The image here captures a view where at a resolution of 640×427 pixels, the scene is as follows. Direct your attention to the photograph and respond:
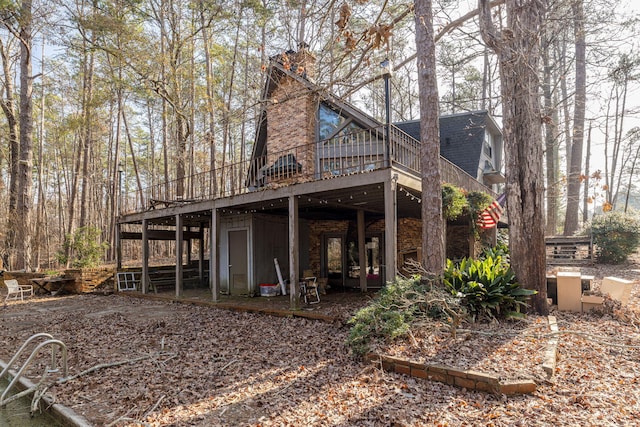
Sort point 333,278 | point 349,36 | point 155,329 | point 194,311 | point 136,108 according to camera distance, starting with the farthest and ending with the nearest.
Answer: point 136,108 → point 333,278 → point 194,311 → point 155,329 → point 349,36

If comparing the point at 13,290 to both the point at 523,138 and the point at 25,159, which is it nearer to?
the point at 25,159

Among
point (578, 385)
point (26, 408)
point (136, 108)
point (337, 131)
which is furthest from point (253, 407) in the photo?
point (136, 108)

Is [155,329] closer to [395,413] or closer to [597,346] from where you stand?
[395,413]

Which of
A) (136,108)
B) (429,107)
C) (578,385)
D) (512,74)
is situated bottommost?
(578,385)

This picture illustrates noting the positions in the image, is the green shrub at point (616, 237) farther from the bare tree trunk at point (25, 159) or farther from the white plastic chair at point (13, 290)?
the bare tree trunk at point (25, 159)

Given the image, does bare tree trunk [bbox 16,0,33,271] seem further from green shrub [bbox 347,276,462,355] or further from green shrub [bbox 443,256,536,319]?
green shrub [bbox 443,256,536,319]

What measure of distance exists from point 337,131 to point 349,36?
23.0ft

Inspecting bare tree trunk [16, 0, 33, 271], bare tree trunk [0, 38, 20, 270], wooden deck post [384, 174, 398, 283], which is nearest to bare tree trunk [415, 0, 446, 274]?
wooden deck post [384, 174, 398, 283]

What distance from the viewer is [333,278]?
1272 centimetres

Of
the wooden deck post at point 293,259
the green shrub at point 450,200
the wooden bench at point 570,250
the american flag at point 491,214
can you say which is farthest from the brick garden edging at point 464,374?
the wooden bench at point 570,250

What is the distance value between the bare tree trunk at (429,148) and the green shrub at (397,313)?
0.76 m

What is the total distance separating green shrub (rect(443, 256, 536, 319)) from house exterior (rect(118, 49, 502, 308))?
2.36 meters

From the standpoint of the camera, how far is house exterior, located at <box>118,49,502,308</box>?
908 cm

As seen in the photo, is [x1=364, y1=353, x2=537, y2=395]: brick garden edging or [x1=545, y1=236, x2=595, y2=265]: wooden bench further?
[x1=545, y1=236, x2=595, y2=265]: wooden bench
